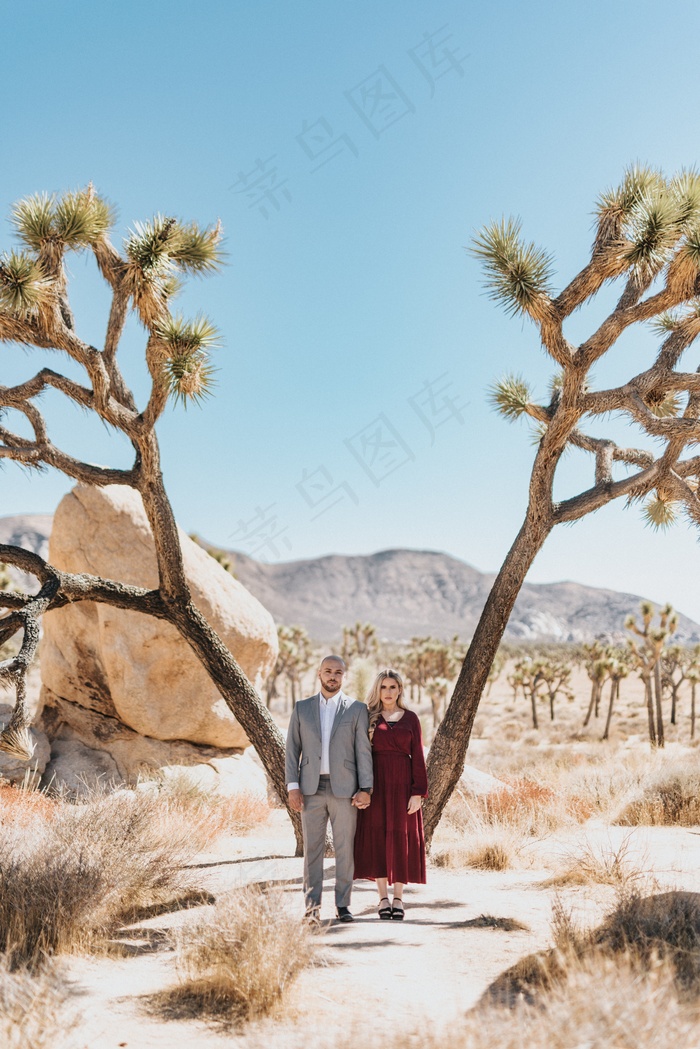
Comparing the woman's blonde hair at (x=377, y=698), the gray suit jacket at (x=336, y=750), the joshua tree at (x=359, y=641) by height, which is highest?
the joshua tree at (x=359, y=641)

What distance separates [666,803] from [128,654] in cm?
736

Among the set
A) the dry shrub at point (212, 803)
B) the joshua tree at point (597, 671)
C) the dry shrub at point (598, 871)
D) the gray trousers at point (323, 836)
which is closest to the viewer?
the gray trousers at point (323, 836)

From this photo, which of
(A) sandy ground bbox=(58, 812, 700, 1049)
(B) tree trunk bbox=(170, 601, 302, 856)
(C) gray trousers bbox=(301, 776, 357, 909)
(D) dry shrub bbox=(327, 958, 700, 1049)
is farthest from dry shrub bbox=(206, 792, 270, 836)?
(D) dry shrub bbox=(327, 958, 700, 1049)

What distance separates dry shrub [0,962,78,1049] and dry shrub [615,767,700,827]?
24.7 feet

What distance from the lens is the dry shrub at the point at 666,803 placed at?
923cm

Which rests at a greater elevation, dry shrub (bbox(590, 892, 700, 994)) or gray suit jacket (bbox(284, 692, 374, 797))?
gray suit jacket (bbox(284, 692, 374, 797))

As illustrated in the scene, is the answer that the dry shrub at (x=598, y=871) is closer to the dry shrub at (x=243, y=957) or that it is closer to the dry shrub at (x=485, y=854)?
the dry shrub at (x=485, y=854)

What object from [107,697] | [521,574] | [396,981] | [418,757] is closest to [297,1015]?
[396,981]

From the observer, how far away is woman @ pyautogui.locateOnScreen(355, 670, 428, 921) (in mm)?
5496

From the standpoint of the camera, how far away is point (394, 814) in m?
5.56

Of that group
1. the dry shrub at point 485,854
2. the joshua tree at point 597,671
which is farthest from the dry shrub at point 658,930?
the joshua tree at point 597,671

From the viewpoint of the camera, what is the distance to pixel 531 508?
7.92m

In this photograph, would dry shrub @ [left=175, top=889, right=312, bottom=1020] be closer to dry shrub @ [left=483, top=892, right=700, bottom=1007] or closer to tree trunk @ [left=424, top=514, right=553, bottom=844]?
dry shrub @ [left=483, top=892, right=700, bottom=1007]

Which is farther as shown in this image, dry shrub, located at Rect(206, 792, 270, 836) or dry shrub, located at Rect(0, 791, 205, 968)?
dry shrub, located at Rect(206, 792, 270, 836)
